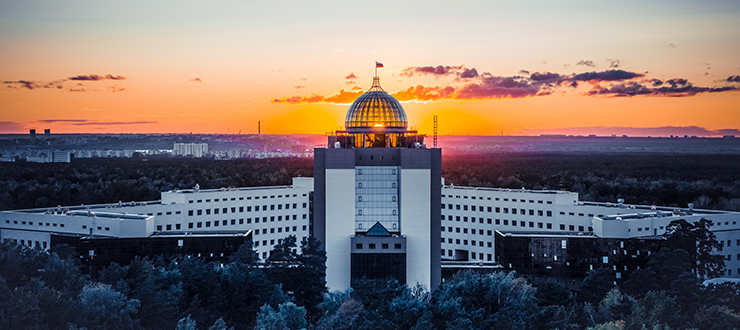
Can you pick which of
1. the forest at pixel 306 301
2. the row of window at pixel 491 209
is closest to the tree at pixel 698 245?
the forest at pixel 306 301

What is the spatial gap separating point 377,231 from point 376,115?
10896 mm

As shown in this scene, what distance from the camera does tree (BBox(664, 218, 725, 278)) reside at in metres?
54.5

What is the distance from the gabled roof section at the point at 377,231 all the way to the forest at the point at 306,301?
6.96 meters

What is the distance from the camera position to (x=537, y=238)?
57.8 metres

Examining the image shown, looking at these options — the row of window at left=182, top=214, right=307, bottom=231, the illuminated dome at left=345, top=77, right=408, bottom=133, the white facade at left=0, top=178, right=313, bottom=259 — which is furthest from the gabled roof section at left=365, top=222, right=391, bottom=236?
the row of window at left=182, top=214, right=307, bottom=231

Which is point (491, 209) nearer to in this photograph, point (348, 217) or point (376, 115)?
point (376, 115)

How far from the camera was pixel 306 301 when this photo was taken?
45625 mm

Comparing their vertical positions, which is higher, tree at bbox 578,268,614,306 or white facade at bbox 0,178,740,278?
white facade at bbox 0,178,740,278

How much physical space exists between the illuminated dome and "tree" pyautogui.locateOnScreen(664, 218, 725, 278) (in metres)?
25.0

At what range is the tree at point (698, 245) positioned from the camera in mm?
54500

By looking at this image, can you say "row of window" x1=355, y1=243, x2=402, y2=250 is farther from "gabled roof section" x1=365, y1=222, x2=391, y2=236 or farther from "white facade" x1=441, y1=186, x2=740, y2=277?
"white facade" x1=441, y1=186, x2=740, y2=277

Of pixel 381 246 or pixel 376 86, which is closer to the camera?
pixel 381 246

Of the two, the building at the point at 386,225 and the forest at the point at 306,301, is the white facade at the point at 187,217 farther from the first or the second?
the forest at the point at 306,301

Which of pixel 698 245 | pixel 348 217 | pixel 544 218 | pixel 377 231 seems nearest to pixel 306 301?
pixel 377 231
